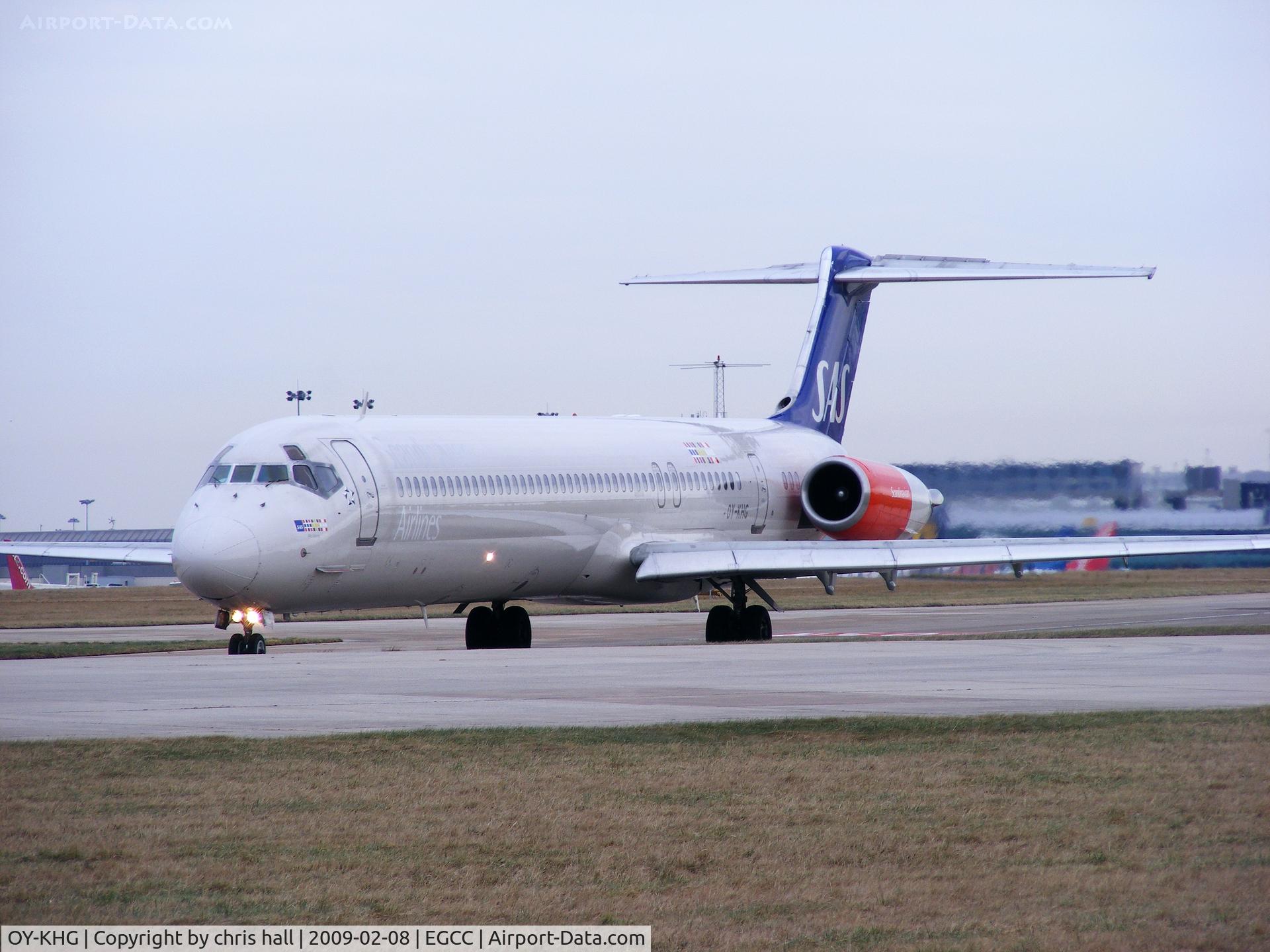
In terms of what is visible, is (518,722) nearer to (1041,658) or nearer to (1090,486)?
(1041,658)

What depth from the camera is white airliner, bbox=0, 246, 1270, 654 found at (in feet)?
80.4

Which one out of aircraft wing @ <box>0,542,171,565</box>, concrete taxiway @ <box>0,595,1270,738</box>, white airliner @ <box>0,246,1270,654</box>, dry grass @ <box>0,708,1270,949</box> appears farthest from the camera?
aircraft wing @ <box>0,542,171,565</box>

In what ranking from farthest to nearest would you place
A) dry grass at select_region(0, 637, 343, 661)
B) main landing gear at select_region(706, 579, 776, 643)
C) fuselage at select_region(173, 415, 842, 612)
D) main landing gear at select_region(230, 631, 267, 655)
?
main landing gear at select_region(706, 579, 776, 643)
dry grass at select_region(0, 637, 343, 661)
main landing gear at select_region(230, 631, 267, 655)
fuselage at select_region(173, 415, 842, 612)

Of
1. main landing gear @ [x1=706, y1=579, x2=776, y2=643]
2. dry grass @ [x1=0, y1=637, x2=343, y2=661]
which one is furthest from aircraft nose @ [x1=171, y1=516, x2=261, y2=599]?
main landing gear @ [x1=706, y1=579, x2=776, y2=643]

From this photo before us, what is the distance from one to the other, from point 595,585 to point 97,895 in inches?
880

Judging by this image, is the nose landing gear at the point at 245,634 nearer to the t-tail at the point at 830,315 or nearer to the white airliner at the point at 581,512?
the white airliner at the point at 581,512

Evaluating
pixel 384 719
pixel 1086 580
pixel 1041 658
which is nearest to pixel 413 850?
pixel 384 719

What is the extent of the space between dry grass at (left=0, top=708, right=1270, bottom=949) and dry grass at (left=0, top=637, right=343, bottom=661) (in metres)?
15.8

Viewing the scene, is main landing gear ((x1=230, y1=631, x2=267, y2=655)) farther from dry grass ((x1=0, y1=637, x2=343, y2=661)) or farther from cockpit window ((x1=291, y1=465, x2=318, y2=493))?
dry grass ((x1=0, y1=637, x2=343, y2=661))

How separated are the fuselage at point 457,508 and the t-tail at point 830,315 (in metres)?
3.55

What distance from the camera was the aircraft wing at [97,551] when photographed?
92.5 feet

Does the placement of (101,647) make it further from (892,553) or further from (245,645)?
(892,553)

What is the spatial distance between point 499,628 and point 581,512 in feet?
8.35

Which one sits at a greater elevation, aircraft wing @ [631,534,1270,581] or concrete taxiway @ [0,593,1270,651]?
aircraft wing @ [631,534,1270,581]
